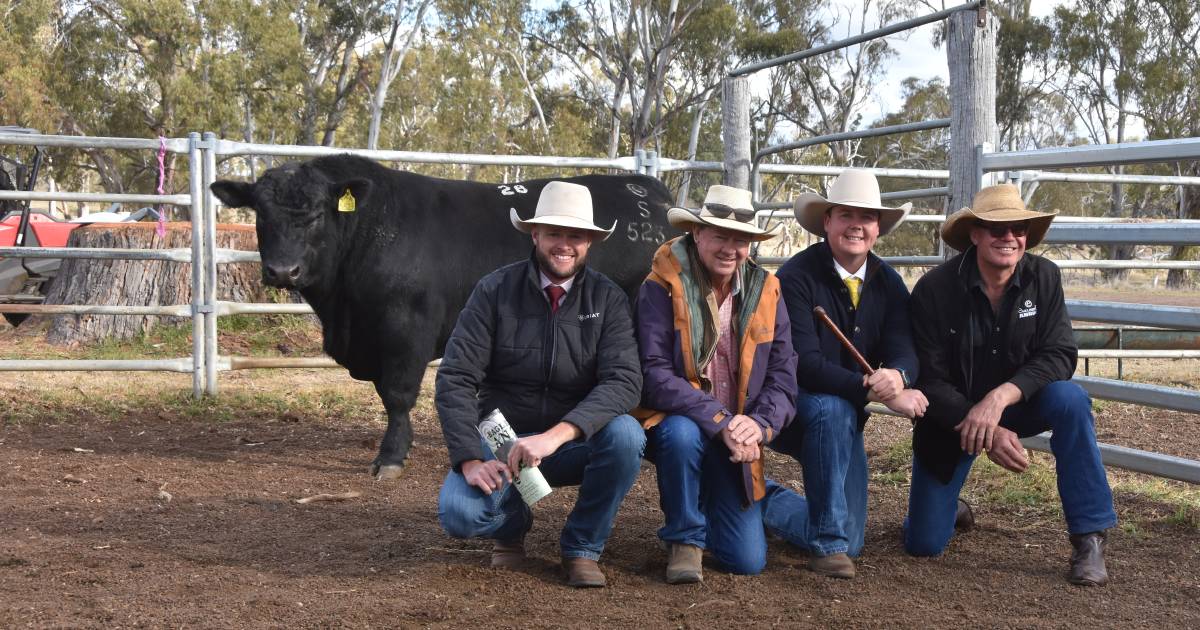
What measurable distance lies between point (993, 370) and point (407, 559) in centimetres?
216

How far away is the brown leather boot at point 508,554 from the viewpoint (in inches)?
147

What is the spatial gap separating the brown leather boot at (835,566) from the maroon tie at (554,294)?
1226mm

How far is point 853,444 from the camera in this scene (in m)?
3.93

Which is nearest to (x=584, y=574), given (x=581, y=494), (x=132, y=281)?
(x=581, y=494)

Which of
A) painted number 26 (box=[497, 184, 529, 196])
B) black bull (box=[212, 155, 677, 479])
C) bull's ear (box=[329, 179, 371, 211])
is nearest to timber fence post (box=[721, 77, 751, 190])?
black bull (box=[212, 155, 677, 479])

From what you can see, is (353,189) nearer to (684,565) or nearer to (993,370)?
(684,565)

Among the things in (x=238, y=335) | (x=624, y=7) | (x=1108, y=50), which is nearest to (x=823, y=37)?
(x=624, y=7)

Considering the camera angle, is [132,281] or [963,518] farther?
[132,281]

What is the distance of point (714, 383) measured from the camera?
382cm

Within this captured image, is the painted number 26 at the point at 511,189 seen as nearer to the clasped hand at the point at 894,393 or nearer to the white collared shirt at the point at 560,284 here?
the white collared shirt at the point at 560,284

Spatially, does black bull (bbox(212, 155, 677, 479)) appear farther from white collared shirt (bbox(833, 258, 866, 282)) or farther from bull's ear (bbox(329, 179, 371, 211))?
white collared shirt (bbox(833, 258, 866, 282))

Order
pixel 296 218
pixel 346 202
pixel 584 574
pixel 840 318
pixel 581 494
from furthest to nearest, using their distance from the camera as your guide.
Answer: pixel 346 202 < pixel 296 218 < pixel 840 318 < pixel 581 494 < pixel 584 574

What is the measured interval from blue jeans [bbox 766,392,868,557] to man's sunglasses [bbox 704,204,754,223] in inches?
26.0

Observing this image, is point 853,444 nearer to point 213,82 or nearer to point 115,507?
point 115,507
